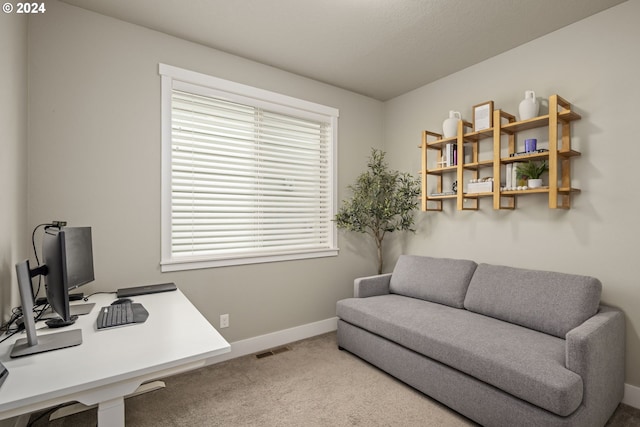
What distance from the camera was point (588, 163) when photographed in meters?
2.32

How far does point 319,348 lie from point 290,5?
2.91m

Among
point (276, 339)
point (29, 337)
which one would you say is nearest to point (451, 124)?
point (276, 339)

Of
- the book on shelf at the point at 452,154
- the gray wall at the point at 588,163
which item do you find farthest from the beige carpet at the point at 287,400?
the book on shelf at the point at 452,154

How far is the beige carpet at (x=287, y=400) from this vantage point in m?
1.95

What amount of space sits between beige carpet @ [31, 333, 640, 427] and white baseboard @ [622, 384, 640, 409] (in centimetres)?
6

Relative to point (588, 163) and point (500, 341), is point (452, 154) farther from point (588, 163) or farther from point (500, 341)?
point (500, 341)

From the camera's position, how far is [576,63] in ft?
7.79

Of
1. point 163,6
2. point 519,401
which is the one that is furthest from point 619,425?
point 163,6

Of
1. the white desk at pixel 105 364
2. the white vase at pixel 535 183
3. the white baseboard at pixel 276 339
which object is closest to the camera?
the white desk at pixel 105 364

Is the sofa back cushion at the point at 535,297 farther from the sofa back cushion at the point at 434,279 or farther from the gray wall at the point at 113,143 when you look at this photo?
the gray wall at the point at 113,143

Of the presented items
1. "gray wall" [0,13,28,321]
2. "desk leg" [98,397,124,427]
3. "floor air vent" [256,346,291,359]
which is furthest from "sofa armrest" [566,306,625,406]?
"gray wall" [0,13,28,321]

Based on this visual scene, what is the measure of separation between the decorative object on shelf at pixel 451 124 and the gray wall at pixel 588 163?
207mm

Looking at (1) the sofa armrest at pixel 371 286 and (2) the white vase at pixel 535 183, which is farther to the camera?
(1) the sofa armrest at pixel 371 286

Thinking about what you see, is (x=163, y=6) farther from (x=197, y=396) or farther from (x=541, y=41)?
(x=541, y=41)
